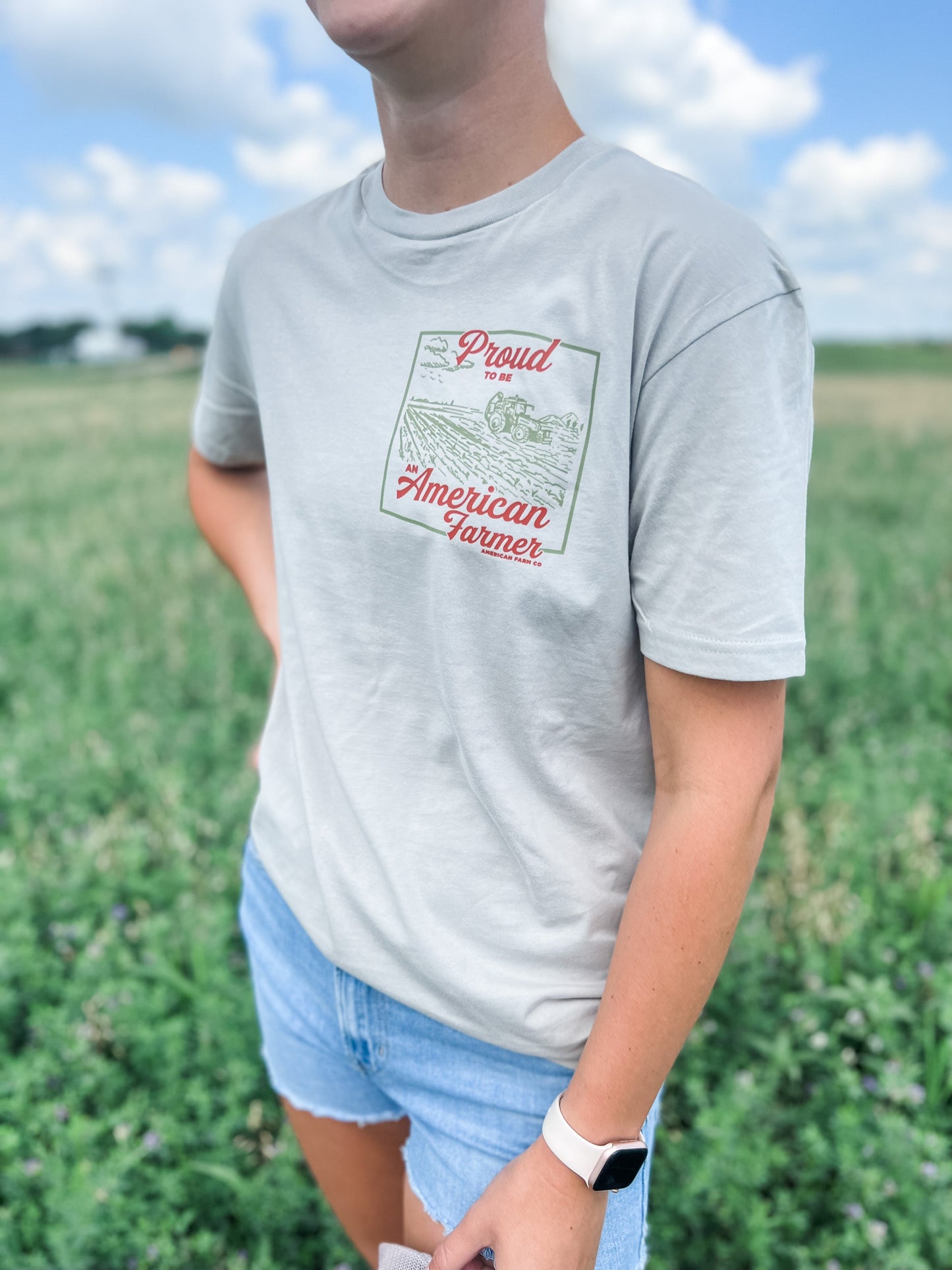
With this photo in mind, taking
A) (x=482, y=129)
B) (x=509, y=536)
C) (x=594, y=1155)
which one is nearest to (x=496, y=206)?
(x=482, y=129)

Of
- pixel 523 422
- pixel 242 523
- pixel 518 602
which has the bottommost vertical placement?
pixel 518 602

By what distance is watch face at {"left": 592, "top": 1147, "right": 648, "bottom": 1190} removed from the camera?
3.52ft

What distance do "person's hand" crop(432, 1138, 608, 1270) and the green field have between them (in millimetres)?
1420

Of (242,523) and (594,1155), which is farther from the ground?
(242,523)

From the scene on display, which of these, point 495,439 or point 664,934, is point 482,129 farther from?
point 664,934

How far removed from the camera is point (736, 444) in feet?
3.01

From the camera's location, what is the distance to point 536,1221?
1.08 meters

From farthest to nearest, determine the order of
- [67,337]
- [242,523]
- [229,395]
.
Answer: [67,337] < [242,523] < [229,395]

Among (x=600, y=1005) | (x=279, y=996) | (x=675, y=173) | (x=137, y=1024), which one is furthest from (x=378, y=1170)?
(x=675, y=173)

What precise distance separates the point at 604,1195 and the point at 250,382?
1339mm

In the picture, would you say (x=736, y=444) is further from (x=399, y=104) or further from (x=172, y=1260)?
(x=172, y=1260)

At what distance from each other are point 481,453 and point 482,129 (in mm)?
393

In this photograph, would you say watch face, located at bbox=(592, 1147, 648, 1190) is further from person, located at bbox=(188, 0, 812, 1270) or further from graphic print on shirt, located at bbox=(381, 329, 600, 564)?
graphic print on shirt, located at bbox=(381, 329, 600, 564)

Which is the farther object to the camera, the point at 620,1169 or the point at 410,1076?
the point at 410,1076
